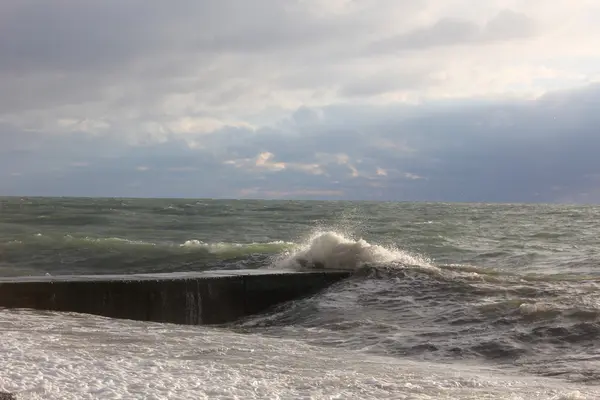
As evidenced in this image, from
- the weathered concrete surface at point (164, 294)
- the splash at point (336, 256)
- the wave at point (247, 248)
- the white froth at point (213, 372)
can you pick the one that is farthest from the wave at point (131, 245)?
the white froth at point (213, 372)

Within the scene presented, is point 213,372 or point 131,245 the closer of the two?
point 213,372

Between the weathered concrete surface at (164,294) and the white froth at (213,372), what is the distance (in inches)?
63.8

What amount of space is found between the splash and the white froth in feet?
18.3

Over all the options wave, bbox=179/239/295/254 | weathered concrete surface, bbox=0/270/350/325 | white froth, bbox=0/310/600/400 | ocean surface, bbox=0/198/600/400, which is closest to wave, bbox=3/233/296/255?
wave, bbox=179/239/295/254

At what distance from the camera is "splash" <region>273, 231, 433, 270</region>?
11.5 m

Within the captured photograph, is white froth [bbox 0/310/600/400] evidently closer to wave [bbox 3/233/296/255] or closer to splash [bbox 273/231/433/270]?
splash [bbox 273/231/433/270]

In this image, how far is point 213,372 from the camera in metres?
4.32

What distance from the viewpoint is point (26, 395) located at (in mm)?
3496

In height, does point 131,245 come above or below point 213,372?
below

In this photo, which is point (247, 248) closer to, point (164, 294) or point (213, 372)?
point (164, 294)

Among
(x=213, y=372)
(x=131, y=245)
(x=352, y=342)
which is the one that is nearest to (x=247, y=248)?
(x=131, y=245)

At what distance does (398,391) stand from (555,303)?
4.76 metres

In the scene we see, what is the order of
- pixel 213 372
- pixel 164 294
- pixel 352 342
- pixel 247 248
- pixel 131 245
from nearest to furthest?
pixel 213 372, pixel 352 342, pixel 164 294, pixel 247 248, pixel 131 245

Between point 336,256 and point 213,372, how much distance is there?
746 cm
